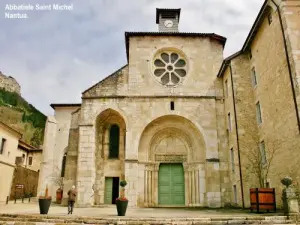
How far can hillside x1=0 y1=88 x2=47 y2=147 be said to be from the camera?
51688 millimetres

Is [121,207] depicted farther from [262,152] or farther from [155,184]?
[262,152]

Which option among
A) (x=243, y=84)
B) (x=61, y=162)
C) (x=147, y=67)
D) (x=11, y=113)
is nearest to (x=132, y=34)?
(x=147, y=67)

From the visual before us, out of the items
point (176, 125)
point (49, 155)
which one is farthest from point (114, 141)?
point (49, 155)

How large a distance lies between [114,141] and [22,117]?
43.2 metres

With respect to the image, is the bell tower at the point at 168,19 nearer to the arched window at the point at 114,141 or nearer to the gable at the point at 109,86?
the gable at the point at 109,86

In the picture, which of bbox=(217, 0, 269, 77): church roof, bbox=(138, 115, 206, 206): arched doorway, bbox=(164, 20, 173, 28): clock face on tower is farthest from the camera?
bbox=(164, 20, 173, 28): clock face on tower

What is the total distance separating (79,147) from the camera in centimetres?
1806

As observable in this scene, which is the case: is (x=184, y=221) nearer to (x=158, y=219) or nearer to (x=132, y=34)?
(x=158, y=219)

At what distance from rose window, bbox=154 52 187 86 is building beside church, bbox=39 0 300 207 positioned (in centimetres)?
7

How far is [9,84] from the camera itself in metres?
65.3

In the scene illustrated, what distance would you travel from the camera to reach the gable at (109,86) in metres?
19.0

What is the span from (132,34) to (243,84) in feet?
28.1

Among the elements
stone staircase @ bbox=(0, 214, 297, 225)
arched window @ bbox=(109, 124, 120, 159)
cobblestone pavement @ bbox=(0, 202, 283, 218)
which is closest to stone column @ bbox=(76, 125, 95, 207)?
arched window @ bbox=(109, 124, 120, 159)

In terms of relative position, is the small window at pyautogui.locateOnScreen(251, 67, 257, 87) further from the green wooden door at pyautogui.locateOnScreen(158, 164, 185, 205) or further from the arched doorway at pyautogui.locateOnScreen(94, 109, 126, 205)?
the arched doorway at pyautogui.locateOnScreen(94, 109, 126, 205)
